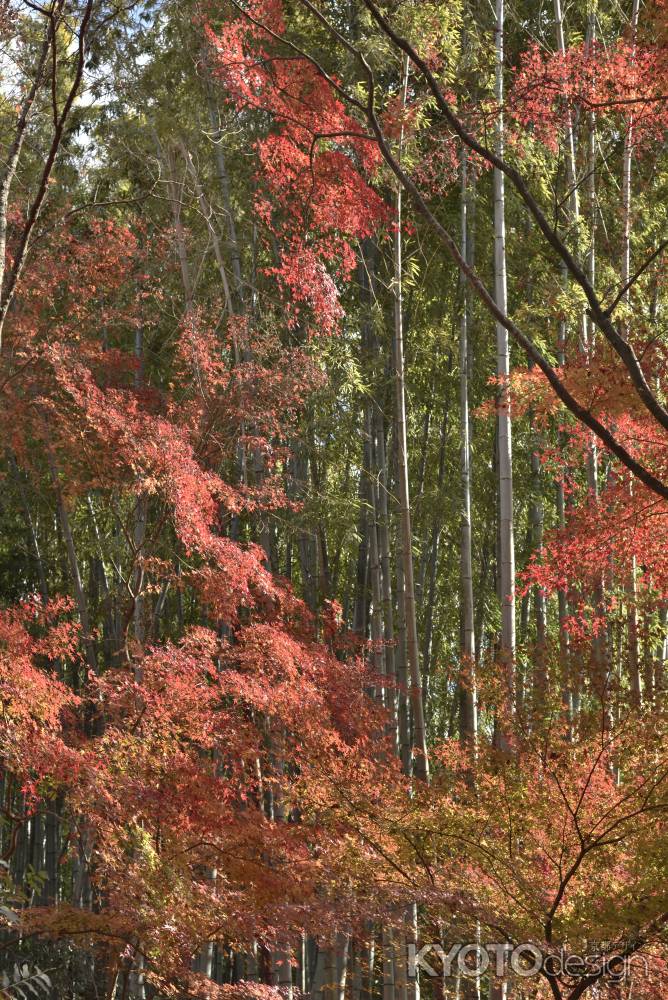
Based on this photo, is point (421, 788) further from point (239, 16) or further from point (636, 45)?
point (239, 16)

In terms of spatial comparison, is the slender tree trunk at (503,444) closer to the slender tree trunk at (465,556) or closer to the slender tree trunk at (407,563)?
the slender tree trunk at (465,556)

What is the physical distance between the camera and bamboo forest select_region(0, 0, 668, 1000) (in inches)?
161

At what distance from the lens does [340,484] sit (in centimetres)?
1205

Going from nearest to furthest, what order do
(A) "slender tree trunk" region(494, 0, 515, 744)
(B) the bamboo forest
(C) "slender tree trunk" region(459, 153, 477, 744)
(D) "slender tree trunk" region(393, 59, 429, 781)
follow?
(B) the bamboo forest → (A) "slender tree trunk" region(494, 0, 515, 744) → (D) "slender tree trunk" region(393, 59, 429, 781) → (C) "slender tree trunk" region(459, 153, 477, 744)

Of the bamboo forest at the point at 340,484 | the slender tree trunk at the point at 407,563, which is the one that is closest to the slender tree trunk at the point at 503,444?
the bamboo forest at the point at 340,484

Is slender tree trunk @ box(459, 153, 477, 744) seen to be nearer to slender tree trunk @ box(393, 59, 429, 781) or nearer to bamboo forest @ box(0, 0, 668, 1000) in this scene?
bamboo forest @ box(0, 0, 668, 1000)

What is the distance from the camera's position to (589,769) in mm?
4039

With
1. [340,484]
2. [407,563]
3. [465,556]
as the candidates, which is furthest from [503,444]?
[340,484]

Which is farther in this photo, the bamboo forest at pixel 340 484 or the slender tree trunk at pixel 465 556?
the slender tree trunk at pixel 465 556

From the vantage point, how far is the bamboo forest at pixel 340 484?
161 inches

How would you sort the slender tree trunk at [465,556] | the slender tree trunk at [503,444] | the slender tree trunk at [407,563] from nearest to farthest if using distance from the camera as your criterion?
1. the slender tree trunk at [503,444]
2. the slender tree trunk at [407,563]
3. the slender tree trunk at [465,556]

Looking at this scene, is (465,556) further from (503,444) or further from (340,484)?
(340,484)

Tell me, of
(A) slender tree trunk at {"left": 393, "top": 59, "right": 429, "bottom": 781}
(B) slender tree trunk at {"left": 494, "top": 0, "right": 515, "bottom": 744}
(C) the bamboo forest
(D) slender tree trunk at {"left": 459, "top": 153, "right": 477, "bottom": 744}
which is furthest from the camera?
(D) slender tree trunk at {"left": 459, "top": 153, "right": 477, "bottom": 744}

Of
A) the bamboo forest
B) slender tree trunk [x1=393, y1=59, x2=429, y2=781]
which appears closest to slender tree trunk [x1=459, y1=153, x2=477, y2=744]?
the bamboo forest
